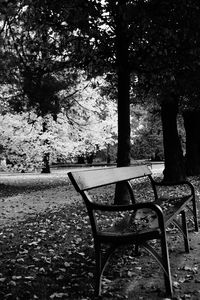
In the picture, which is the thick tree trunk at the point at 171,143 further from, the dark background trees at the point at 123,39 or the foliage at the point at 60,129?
the foliage at the point at 60,129

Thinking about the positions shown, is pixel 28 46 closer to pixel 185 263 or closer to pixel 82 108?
pixel 185 263

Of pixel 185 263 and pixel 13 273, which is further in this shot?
pixel 185 263

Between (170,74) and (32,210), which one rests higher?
(170,74)

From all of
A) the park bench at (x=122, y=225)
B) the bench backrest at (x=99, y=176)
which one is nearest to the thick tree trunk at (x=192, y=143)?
the bench backrest at (x=99, y=176)

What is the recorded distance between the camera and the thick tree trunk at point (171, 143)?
1555cm

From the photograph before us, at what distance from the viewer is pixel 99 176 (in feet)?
15.0

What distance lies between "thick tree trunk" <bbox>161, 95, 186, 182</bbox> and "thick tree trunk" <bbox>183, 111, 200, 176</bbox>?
4.14m

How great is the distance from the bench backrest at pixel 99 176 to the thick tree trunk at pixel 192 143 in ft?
46.1

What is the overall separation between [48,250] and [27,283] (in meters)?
1.45

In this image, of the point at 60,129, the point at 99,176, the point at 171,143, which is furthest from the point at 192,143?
the point at 99,176

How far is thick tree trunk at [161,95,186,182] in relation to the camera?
1555 centimetres

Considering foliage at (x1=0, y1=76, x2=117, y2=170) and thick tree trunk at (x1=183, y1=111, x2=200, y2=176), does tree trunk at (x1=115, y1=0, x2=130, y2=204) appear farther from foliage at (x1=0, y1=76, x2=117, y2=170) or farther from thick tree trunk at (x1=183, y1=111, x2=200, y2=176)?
thick tree trunk at (x1=183, y1=111, x2=200, y2=176)

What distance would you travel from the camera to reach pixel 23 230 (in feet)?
24.3

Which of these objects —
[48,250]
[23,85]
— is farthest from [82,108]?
[48,250]
